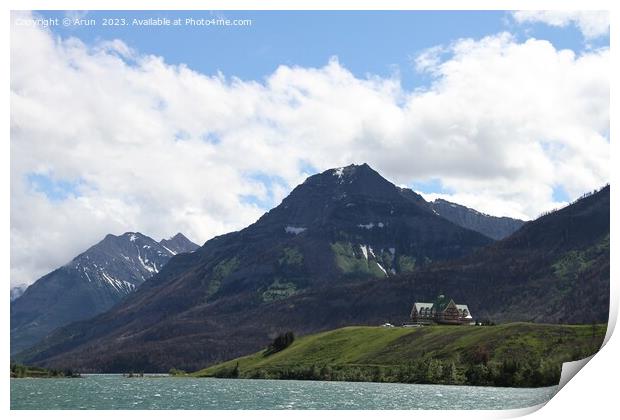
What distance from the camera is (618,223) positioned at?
472 feet
